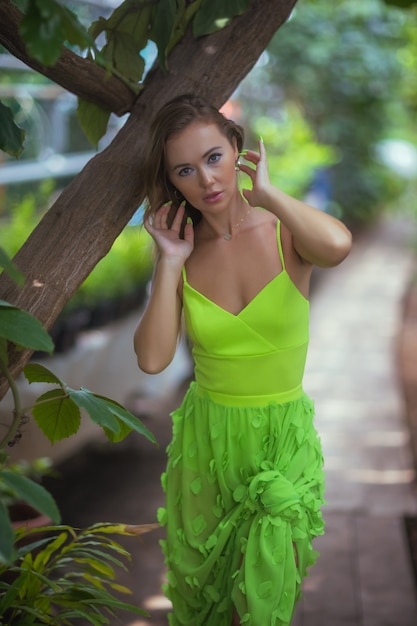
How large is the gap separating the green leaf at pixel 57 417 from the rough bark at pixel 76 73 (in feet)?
2.26

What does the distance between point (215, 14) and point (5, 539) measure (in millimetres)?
1326

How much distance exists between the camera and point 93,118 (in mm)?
2422

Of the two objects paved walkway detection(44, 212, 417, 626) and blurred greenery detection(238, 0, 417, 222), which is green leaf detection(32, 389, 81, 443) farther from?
blurred greenery detection(238, 0, 417, 222)

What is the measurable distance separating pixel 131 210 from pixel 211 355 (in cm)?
41

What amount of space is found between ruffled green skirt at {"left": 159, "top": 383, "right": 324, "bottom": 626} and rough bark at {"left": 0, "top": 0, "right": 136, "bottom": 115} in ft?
2.46

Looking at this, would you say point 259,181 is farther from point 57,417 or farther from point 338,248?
point 57,417

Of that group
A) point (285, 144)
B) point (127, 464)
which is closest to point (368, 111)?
point (285, 144)

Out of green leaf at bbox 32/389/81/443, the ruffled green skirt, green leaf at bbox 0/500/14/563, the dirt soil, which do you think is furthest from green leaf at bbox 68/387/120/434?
the dirt soil

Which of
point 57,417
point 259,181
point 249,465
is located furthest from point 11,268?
point 249,465

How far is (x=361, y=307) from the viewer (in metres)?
9.40

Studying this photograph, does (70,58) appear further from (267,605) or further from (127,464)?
(127,464)

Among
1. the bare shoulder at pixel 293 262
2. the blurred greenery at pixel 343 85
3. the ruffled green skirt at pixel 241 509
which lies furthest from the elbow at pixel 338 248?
the blurred greenery at pixel 343 85

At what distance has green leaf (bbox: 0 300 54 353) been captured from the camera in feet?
5.17

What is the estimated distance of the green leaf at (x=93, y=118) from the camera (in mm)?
2406
